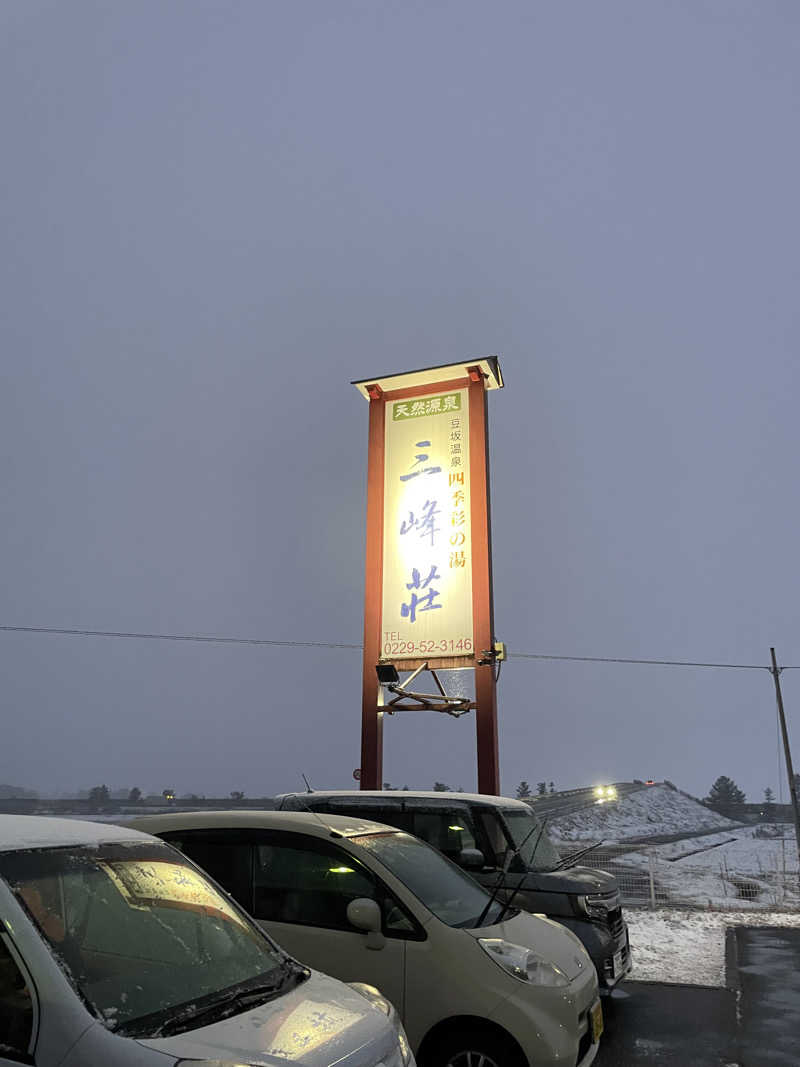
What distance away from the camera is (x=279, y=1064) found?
105 inches

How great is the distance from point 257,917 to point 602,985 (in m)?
4.03

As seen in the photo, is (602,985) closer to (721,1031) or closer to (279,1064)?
(721,1031)

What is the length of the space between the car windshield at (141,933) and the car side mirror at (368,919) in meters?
1.17

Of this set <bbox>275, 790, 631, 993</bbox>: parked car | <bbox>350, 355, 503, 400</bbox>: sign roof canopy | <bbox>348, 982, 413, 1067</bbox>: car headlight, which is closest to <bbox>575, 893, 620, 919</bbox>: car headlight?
<bbox>275, 790, 631, 993</bbox>: parked car

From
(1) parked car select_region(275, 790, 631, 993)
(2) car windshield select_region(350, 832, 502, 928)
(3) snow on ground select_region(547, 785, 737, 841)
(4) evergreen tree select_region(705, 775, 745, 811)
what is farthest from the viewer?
(4) evergreen tree select_region(705, 775, 745, 811)

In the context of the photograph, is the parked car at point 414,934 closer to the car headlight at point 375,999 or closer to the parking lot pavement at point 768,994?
the car headlight at point 375,999

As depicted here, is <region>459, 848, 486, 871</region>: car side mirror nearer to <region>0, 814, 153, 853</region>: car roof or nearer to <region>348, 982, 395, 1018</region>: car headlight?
<region>348, 982, 395, 1018</region>: car headlight

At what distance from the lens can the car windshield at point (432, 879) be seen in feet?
17.8

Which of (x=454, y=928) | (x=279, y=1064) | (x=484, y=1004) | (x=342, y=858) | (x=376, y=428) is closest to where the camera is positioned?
(x=279, y=1064)

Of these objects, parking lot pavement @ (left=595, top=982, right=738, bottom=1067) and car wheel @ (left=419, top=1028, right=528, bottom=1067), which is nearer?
car wheel @ (left=419, top=1028, right=528, bottom=1067)

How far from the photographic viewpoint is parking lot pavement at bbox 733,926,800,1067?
6590 mm

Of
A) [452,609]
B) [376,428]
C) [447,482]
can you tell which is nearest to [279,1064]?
[452,609]

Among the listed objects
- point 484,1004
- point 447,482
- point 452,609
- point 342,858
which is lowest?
point 484,1004

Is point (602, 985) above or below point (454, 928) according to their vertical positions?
below
